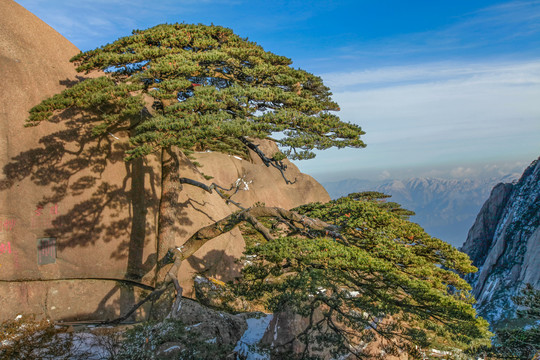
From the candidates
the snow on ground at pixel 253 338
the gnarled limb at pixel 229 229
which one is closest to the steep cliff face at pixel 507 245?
the snow on ground at pixel 253 338

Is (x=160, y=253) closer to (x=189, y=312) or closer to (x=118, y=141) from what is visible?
(x=189, y=312)

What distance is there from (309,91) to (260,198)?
17906 mm

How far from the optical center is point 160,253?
34.8 ft

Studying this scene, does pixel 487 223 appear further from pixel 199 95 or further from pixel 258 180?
pixel 199 95

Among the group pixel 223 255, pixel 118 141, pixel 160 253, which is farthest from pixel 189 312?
pixel 118 141

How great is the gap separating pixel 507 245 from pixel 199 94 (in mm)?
28896

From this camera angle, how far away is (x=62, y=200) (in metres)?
10.4

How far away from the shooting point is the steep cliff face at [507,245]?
24.5 metres

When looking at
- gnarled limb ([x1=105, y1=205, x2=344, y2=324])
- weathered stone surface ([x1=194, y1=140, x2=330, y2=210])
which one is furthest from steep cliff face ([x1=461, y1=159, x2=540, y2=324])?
gnarled limb ([x1=105, y1=205, x2=344, y2=324])

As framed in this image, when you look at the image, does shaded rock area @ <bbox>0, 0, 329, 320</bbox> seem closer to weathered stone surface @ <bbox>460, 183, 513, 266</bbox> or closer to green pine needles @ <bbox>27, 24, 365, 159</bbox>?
green pine needles @ <bbox>27, 24, 365, 159</bbox>

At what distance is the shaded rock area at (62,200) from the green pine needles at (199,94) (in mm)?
1271

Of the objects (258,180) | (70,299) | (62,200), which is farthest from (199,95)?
(258,180)

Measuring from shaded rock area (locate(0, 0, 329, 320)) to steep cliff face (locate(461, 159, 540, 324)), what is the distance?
21909 mm

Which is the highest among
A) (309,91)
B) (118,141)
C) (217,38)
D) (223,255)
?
(217,38)
